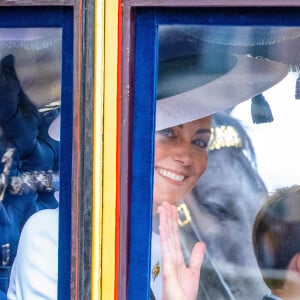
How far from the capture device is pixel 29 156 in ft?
6.59

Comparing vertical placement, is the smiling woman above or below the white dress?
above

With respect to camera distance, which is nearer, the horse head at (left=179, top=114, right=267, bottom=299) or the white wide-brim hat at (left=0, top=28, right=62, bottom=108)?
the horse head at (left=179, top=114, right=267, bottom=299)

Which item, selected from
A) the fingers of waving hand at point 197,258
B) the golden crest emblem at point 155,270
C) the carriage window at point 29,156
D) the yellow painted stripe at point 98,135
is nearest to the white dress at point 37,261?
the carriage window at point 29,156

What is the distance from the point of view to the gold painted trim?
6.17 ft

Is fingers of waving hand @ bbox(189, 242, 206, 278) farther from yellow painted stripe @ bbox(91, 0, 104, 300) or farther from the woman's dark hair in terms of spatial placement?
yellow painted stripe @ bbox(91, 0, 104, 300)

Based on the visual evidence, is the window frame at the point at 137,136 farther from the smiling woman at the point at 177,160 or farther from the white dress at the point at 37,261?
the white dress at the point at 37,261

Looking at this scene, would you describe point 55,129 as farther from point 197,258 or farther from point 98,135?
point 197,258

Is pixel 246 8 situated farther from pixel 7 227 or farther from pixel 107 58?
pixel 7 227

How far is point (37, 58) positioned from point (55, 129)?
0.20 meters

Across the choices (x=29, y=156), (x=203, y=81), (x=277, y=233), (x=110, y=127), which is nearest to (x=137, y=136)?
(x=110, y=127)

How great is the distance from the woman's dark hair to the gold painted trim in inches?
15.0

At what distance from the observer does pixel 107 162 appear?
6.19 feet

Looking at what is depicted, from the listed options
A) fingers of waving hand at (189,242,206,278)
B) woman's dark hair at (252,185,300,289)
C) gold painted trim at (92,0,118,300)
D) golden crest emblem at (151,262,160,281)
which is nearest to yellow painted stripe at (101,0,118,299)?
gold painted trim at (92,0,118,300)

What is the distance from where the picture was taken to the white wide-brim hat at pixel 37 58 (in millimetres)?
1968
